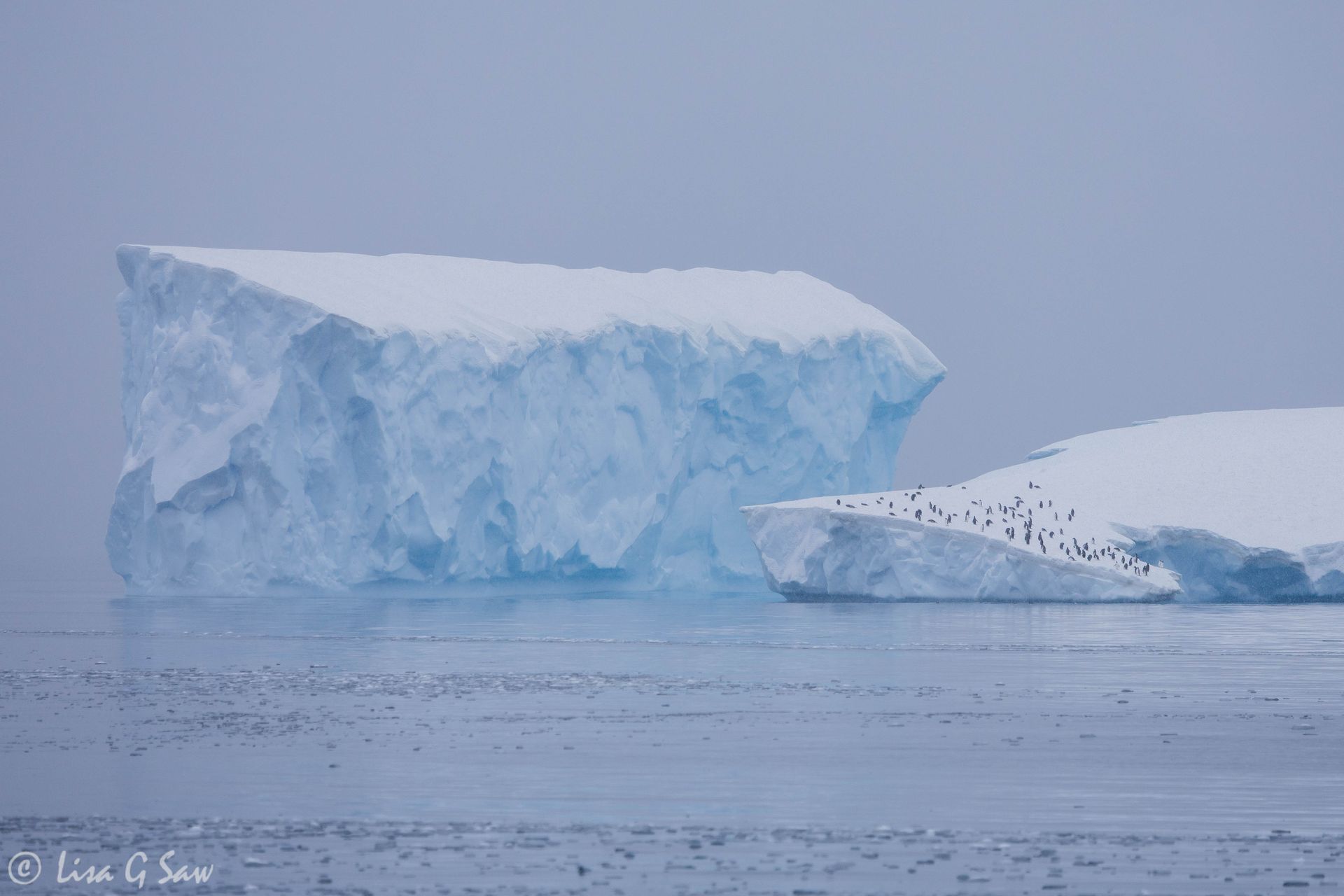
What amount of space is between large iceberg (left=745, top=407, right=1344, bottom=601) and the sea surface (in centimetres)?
789

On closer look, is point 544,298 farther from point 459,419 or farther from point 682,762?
point 682,762

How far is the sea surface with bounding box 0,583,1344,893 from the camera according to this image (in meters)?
8.40

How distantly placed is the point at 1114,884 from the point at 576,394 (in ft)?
88.9

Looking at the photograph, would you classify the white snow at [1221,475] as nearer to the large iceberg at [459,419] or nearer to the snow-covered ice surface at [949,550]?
the snow-covered ice surface at [949,550]

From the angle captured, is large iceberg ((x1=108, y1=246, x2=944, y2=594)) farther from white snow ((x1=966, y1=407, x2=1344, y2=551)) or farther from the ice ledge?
white snow ((x1=966, y1=407, x2=1344, y2=551))

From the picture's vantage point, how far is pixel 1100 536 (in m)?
31.6

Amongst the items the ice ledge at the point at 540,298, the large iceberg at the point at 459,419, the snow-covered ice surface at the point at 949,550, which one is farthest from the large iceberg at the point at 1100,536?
the ice ledge at the point at 540,298

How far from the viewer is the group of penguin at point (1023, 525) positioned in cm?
3081

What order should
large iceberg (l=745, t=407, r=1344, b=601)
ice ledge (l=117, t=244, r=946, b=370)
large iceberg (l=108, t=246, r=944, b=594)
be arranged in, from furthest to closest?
ice ledge (l=117, t=244, r=946, b=370) → large iceberg (l=745, t=407, r=1344, b=601) → large iceberg (l=108, t=246, r=944, b=594)

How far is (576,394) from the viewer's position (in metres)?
34.6

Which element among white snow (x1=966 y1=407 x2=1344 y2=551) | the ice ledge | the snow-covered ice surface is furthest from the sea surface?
white snow (x1=966 y1=407 x2=1344 y2=551)

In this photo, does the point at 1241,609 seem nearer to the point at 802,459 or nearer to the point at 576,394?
the point at 802,459

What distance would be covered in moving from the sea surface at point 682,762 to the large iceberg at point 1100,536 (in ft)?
25.9
